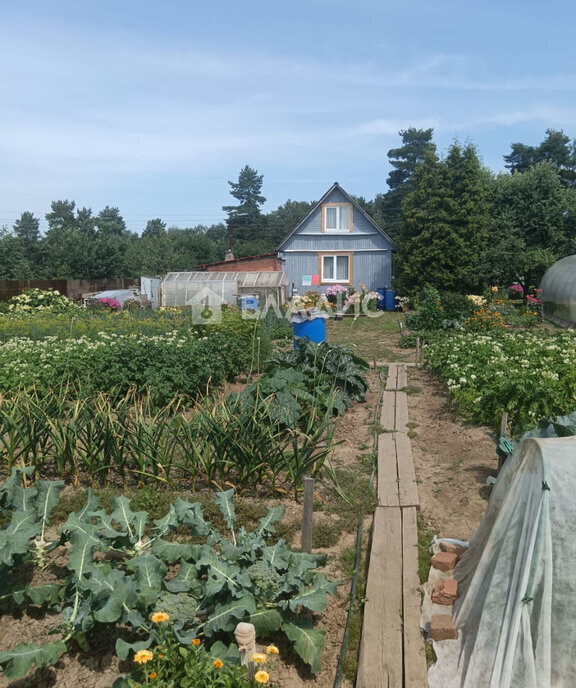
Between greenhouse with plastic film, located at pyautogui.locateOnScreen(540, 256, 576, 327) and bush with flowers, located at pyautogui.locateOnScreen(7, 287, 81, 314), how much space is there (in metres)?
14.1

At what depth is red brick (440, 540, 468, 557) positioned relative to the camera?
389 cm

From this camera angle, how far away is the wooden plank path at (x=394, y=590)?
2967 mm

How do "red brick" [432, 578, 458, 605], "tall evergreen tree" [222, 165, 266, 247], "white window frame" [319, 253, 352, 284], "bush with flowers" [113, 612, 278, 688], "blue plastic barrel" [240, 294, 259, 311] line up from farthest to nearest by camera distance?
"tall evergreen tree" [222, 165, 266, 247]
"white window frame" [319, 253, 352, 284]
"blue plastic barrel" [240, 294, 259, 311]
"red brick" [432, 578, 458, 605]
"bush with flowers" [113, 612, 278, 688]

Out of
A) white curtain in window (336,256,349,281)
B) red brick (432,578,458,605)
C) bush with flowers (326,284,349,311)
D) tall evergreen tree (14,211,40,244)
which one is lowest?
red brick (432,578,458,605)

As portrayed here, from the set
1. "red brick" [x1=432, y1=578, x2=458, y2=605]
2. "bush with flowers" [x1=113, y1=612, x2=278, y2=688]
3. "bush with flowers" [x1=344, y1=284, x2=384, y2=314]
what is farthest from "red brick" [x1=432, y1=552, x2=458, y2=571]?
"bush with flowers" [x1=344, y1=284, x2=384, y2=314]

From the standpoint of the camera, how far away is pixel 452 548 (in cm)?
395

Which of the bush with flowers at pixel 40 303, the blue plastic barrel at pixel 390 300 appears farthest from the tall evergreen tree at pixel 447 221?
the bush with flowers at pixel 40 303

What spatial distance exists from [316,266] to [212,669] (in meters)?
23.1

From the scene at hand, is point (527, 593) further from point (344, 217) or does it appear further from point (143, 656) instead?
point (344, 217)

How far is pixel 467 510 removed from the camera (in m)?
4.76

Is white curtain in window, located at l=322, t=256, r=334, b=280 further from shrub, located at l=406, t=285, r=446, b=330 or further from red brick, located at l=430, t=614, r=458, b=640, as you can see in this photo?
red brick, located at l=430, t=614, r=458, b=640

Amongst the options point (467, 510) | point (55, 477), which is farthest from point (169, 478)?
point (467, 510)

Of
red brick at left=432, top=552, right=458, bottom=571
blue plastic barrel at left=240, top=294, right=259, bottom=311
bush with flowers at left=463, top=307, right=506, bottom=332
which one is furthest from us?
blue plastic barrel at left=240, top=294, right=259, bottom=311

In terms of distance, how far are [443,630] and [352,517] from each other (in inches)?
63.4
